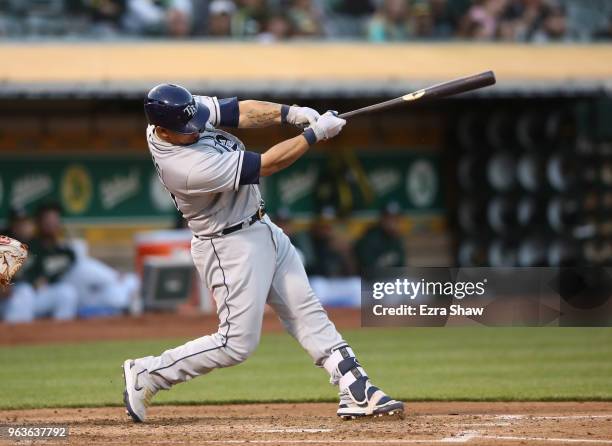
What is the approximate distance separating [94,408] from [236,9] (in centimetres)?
784

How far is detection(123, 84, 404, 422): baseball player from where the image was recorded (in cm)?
559

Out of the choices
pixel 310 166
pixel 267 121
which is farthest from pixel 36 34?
pixel 267 121

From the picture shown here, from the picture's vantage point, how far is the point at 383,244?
13555mm

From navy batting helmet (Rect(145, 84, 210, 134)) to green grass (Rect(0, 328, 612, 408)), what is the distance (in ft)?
7.27

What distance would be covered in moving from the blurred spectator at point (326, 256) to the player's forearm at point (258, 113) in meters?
7.39

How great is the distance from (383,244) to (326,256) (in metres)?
0.65

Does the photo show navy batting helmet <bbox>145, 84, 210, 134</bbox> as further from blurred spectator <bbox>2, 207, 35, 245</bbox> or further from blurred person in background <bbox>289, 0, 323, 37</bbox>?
blurred person in background <bbox>289, 0, 323, 37</bbox>

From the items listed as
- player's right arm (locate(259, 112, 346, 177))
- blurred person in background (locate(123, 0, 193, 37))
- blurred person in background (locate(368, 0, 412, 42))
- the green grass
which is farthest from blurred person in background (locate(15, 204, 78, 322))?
player's right arm (locate(259, 112, 346, 177))

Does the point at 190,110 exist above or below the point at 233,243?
above

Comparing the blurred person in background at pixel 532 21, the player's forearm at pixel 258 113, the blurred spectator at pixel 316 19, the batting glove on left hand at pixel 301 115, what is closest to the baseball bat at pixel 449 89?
the batting glove on left hand at pixel 301 115

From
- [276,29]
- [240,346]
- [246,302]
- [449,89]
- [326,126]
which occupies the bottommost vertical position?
[240,346]

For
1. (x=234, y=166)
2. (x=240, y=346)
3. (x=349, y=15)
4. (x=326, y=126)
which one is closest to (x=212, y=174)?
(x=234, y=166)

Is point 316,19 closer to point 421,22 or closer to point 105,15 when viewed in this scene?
point 421,22

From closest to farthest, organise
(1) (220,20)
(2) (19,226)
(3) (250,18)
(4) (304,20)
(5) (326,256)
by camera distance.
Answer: (2) (19,226) < (5) (326,256) < (1) (220,20) < (3) (250,18) < (4) (304,20)
